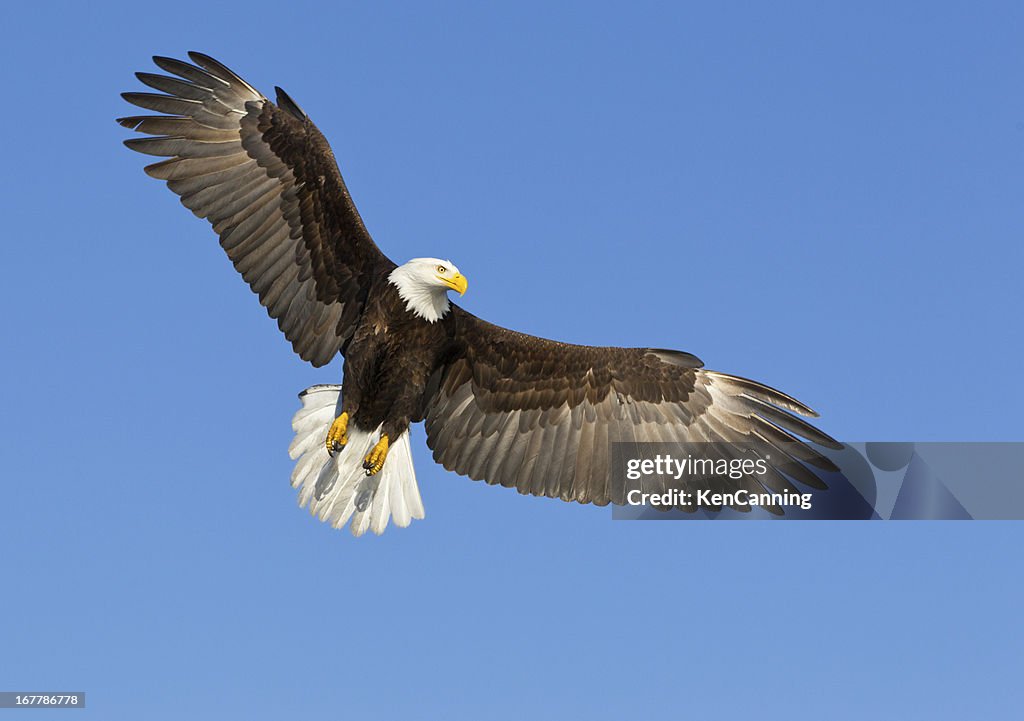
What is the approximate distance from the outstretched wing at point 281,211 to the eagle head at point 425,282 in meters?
0.27

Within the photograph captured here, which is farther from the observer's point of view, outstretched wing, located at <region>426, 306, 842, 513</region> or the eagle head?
outstretched wing, located at <region>426, 306, 842, 513</region>

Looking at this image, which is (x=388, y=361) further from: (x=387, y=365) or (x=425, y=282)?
(x=425, y=282)

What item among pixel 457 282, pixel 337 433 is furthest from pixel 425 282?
pixel 337 433

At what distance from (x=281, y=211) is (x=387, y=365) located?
1331 millimetres

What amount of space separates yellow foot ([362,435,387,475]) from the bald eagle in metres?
0.01

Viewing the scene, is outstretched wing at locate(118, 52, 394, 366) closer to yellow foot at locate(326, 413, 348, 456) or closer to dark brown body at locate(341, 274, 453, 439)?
dark brown body at locate(341, 274, 453, 439)

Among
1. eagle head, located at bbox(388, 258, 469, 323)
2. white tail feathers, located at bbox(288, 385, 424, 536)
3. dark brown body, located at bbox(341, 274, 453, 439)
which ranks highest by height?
eagle head, located at bbox(388, 258, 469, 323)

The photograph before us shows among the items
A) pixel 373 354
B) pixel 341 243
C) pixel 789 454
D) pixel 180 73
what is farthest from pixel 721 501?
pixel 180 73

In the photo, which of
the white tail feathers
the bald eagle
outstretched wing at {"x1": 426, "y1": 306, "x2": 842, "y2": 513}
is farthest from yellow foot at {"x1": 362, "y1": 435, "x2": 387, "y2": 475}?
outstretched wing at {"x1": 426, "y1": 306, "x2": 842, "y2": 513}

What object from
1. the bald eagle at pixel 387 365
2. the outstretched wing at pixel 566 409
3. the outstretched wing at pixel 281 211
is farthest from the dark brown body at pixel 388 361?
the outstretched wing at pixel 566 409

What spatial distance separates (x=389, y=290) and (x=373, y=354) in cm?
44

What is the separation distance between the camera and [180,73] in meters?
8.22

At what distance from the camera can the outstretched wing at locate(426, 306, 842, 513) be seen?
27.3 feet

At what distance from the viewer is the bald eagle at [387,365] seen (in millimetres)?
7906
